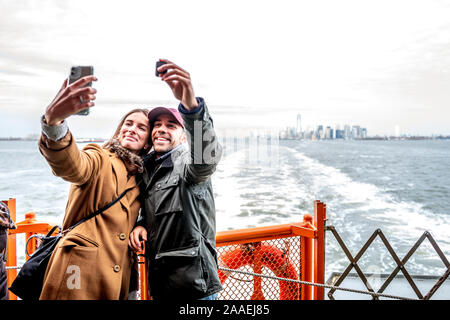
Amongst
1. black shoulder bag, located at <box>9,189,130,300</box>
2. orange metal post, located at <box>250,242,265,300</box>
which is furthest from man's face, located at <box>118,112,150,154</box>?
orange metal post, located at <box>250,242,265,300</box>

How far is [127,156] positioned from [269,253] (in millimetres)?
2049

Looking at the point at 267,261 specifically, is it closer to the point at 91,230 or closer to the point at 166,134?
the point at 166,134

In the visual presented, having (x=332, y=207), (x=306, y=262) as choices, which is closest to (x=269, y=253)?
(x=306, y=262)

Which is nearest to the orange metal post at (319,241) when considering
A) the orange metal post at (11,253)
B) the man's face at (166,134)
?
the man's face at (166,134)

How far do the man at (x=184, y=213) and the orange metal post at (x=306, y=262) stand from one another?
1871 millimetres

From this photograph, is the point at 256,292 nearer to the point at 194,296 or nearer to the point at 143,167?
the point at 194,296

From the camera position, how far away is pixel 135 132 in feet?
6.28

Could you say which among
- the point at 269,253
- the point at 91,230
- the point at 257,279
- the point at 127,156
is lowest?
the point at 257,279

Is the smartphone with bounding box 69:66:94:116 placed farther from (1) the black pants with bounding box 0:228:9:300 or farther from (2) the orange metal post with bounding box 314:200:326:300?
(2) the orange metal post with bounding box 314:200:326:300

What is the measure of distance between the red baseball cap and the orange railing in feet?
4.85

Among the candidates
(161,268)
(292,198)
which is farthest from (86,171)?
(292,198)

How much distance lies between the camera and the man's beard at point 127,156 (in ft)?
5.83

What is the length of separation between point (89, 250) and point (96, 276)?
0.13 m

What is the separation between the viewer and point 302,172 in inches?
1310
